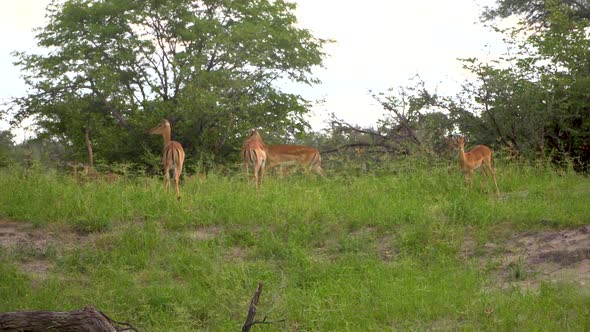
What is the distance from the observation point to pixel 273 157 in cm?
1538

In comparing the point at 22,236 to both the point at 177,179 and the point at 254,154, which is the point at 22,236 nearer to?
the point at 177,179

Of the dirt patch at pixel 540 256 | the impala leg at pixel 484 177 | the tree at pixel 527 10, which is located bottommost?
the dirt patch at pixel 540 256

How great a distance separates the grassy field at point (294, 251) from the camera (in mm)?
7273

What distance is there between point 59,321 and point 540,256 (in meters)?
5.21

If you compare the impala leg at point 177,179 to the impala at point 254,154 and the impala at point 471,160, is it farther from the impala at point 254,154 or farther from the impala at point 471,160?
the impala at point 471,160

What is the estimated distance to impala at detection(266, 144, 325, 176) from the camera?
15289mm

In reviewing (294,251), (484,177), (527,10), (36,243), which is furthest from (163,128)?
(527,10)

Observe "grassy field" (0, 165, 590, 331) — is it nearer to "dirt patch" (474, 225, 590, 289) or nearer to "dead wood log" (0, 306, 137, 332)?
"dirt patch" (474, 225, 590, 289)

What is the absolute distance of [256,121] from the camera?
23.6 metres

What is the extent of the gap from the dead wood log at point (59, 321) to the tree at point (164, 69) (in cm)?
1639

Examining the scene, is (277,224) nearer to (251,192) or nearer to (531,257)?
(251,192)

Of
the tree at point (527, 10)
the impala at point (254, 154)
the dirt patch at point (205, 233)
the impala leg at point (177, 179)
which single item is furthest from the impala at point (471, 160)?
the tree at point (527, 10)

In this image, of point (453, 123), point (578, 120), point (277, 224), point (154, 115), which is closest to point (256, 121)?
point (154, 115)

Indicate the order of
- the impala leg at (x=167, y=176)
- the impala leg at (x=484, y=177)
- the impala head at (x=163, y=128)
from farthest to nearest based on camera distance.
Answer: the impala head at (x=163, y=128) → the impala leg at (x=167, y=176) → the impala leg at (x=484, y=177)
